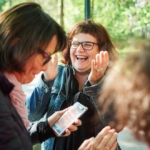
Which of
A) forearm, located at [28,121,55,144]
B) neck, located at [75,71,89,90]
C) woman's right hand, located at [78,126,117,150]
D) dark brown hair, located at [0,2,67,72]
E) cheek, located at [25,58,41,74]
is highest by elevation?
dark brown hair, located at [0,2,67,72]

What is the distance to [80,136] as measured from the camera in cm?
143

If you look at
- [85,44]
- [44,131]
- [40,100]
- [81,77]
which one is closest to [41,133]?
[44,131]

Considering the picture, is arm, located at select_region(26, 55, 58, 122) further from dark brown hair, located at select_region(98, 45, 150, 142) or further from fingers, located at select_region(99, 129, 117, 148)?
dark brown hair, located at select_region(98, 45, 150, 142)

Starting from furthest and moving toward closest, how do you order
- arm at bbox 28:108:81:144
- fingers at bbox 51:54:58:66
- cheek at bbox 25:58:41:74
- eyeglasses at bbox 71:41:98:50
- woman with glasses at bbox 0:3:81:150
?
1. eyeglasses at bbox 71:41:98:50
2. fingers at bbox 51:54:58:66
3. arm at bbox 28:108:81:144
4. cheek at bbox 25:58:41:74
5. woman with glasses at bbox 0:3:81:150

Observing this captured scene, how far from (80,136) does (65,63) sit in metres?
0.48

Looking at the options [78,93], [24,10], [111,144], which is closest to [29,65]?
[24,10]

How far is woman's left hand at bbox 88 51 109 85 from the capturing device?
141 cm

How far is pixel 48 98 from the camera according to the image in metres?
1.45

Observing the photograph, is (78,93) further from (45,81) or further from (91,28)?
(91,28)

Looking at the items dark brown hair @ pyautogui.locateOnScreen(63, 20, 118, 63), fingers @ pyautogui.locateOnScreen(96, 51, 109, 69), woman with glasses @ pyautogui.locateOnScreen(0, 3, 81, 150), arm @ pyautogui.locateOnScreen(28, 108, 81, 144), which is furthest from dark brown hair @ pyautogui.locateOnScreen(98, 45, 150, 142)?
dark brown hair @ pyautogui.locateOnScreen(63, 20, 118, 63)

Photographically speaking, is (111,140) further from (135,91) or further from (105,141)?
(135,91)

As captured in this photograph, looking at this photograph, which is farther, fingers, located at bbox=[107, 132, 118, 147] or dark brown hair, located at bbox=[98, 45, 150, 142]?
fingers, located at bbox=[107, 132, 118, 147]

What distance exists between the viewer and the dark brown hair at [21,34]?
93cm

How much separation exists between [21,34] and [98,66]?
0.56m
